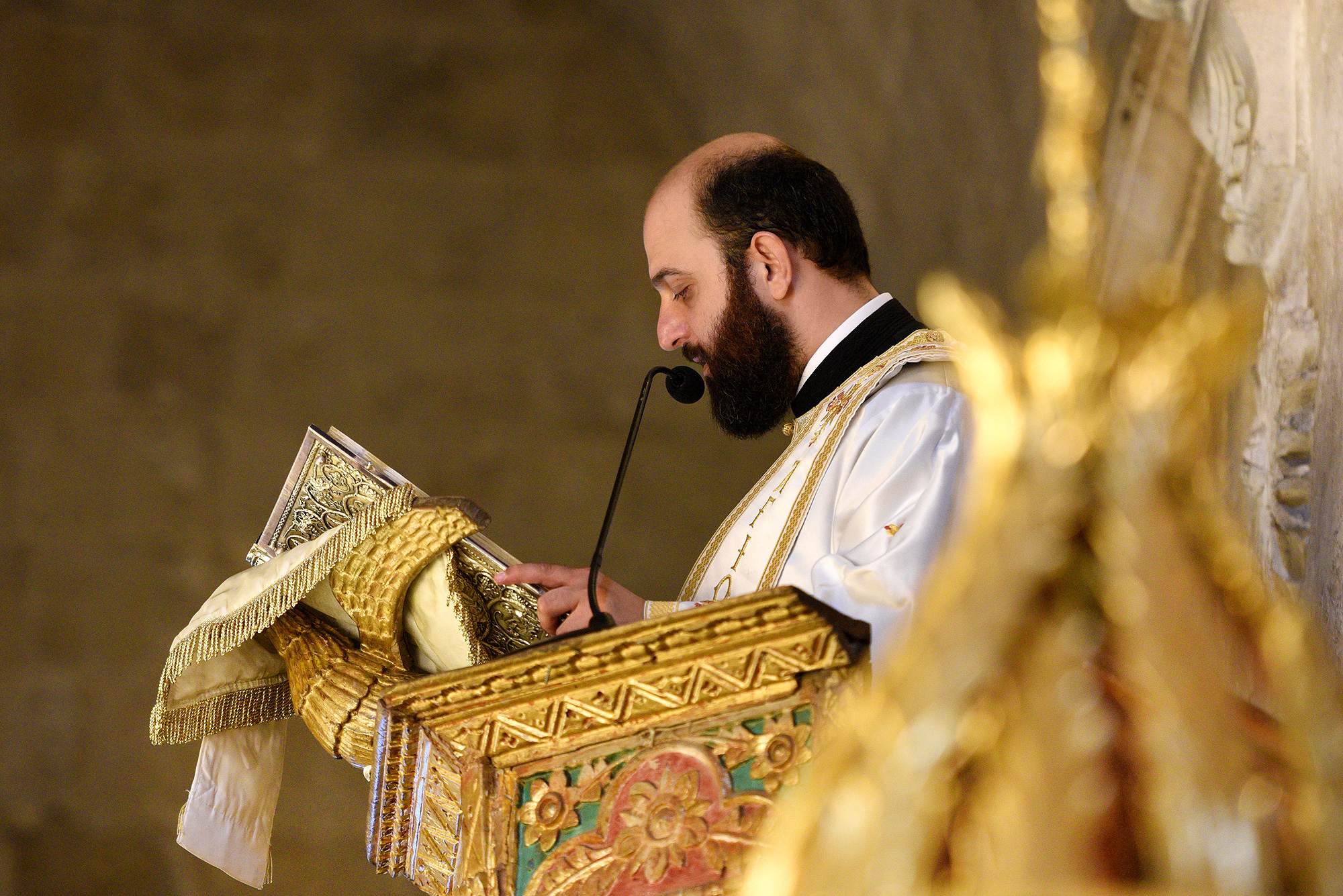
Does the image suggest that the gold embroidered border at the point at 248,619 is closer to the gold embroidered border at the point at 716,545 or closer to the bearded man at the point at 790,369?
the bearded man at the point at 790,369

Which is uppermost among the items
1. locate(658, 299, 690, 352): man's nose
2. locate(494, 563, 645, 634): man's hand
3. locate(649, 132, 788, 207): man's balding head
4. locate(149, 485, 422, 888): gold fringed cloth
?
locate(649, 132, 788, 207): man's balding head

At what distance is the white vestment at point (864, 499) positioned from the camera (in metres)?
1.44

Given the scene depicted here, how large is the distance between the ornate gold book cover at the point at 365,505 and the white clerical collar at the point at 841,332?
0.59 m

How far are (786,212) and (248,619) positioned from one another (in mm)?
1034

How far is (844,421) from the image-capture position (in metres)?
1.95

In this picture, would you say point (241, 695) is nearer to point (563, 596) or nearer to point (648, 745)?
point (563, 596)

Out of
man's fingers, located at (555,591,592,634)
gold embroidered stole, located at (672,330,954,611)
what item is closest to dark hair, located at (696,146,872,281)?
gold embroidered stole, located at (672,330,954,611)

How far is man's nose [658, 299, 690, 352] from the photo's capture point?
7.34 feet

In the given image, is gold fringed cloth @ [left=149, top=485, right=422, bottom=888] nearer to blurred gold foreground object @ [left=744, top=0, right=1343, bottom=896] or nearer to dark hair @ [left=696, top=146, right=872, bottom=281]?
dark hair @ [left=696, top=146, right=872, bottom=281]

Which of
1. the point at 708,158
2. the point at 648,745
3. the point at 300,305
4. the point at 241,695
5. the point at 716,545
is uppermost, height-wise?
the point at 300,305

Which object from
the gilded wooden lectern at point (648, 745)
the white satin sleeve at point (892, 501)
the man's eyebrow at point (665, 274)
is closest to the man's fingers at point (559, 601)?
the white satin sleeve at point (892, 501)

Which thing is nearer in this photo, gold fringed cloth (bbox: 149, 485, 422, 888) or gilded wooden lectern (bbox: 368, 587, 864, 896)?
gilded wooden lectern (bbox: 368, 587, 864, 896)

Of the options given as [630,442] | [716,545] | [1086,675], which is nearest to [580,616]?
[630,442]

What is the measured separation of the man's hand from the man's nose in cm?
51
